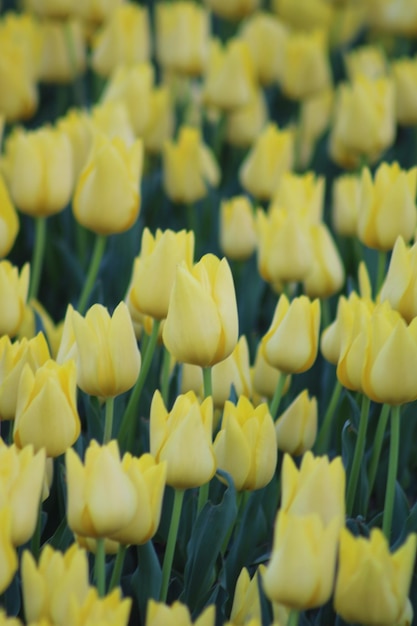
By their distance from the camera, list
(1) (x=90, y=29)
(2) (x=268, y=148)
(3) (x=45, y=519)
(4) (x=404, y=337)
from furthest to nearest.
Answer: (1) (x=90, y=29), (2) (x=268, y=148), (3) (x=45, y=519), (4) (x=404, y=337)

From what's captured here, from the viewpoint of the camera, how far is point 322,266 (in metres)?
1.58

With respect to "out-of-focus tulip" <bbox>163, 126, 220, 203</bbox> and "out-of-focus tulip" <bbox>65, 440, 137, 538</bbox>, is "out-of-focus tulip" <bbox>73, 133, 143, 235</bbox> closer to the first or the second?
"out-of-focus tulip" <bbox>163, 126, 220, 203</bbox>

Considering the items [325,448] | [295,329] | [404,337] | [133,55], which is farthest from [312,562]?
[133,55]

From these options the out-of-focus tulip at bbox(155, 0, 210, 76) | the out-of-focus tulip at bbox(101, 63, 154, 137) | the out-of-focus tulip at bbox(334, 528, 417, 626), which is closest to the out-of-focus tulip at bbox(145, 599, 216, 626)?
the out-of-focus tulip at bbox(334, 528, 417, 626)

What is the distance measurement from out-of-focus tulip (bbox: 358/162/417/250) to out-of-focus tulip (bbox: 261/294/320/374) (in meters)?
0.26

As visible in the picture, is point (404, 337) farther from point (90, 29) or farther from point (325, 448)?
point (90, 29)

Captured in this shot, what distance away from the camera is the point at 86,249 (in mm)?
1995

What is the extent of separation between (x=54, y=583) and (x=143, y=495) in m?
0.12

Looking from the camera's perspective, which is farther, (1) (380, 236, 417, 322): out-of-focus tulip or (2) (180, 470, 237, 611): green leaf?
(1) (380, 236, 417, 322): out-of-focus tulip

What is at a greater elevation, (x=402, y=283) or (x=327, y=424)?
(x=402, y=283)

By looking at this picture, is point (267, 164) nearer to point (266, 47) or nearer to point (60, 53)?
point (266, 47)

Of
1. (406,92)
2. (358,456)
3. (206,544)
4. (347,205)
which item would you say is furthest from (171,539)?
(406,92)

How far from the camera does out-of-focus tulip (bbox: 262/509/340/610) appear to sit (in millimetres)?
893

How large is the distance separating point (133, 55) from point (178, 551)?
1.46 m
